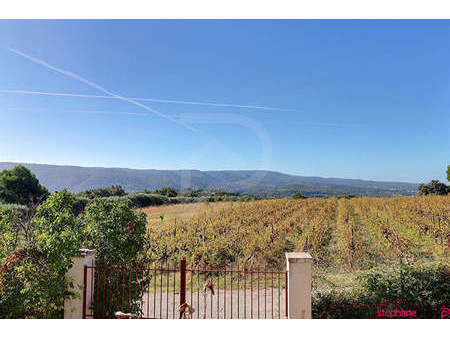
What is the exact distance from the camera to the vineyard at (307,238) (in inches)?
248

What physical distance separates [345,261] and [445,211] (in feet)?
16.8

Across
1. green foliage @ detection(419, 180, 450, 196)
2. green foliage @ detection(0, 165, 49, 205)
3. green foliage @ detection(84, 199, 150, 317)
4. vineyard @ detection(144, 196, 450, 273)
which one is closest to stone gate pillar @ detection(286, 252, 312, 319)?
green foliage @ detection(84, 199, 150, 317)

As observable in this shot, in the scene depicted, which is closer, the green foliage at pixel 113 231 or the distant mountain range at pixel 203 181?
the green foliage at pixel 113 231

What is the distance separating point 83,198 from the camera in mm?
13805

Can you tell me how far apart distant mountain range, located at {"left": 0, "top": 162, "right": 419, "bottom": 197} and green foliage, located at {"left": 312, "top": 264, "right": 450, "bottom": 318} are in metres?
4.22

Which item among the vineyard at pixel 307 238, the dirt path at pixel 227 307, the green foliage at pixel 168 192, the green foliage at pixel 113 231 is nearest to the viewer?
the green foliage at pixel 113 231

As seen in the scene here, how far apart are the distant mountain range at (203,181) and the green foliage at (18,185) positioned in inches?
166

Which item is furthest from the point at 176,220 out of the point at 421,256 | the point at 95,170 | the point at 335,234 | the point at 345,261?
the point at 421,256

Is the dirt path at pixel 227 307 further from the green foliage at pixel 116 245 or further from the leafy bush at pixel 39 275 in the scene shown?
the leafy bush at pixel 39 275

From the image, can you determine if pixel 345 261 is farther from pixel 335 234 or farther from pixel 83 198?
pixel 83 198
